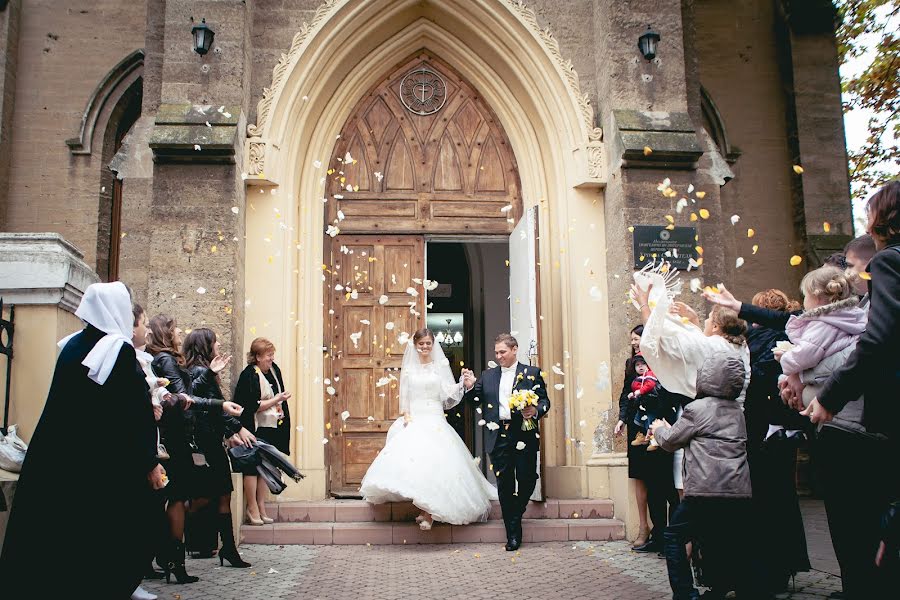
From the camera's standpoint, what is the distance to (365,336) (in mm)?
10133

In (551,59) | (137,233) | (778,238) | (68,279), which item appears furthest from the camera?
(778,238)

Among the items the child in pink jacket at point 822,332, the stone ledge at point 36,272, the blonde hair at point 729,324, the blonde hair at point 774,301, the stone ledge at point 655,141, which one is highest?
the stone ledge at point 655,141

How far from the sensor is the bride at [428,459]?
26.0 ft

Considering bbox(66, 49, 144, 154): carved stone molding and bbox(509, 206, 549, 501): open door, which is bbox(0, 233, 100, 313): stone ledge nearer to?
bbox(509, 206, 549, 501): open door

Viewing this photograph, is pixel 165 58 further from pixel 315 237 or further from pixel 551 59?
pixel 551 59

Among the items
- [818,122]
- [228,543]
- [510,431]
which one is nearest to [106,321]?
[228,543]

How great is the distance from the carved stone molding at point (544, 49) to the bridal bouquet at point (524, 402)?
3009 mm

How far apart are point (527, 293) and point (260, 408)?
321 centimetres

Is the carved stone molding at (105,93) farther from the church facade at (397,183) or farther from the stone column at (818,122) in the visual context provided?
the stone column at (818,122)

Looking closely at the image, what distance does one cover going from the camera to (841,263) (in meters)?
5.77

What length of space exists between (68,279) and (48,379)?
77 centimetres

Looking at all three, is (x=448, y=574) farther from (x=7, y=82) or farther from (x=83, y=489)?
(x=7, y=82)

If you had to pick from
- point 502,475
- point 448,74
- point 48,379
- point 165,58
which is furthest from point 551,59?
point 48,379

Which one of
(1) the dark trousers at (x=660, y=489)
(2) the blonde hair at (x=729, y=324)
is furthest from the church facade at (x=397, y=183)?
(2) the blonde hair at (x=729, y=324)
